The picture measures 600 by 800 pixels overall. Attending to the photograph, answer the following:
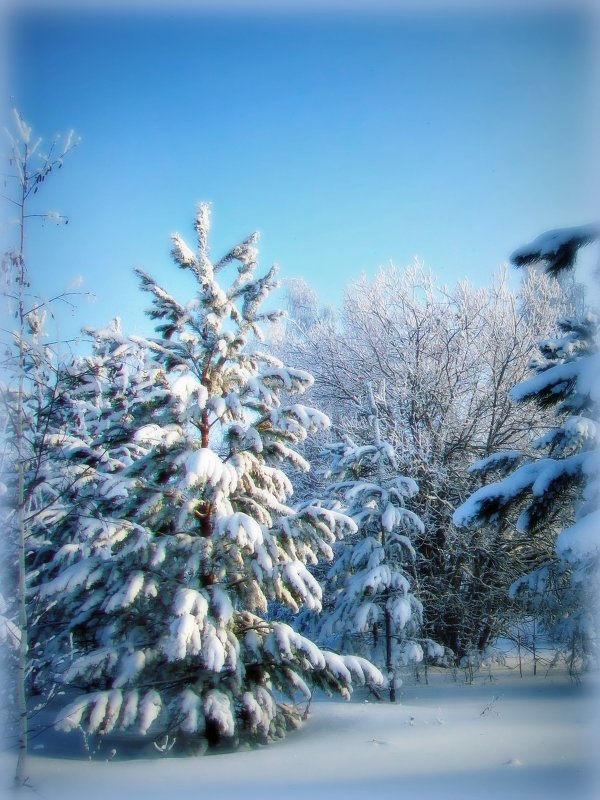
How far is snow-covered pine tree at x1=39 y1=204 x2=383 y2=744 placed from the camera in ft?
22.1

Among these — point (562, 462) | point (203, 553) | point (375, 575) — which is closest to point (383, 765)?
point (203, 553)

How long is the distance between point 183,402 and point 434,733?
5508 millimetres

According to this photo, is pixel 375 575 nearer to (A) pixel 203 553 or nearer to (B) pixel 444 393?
(A) pixel 203 553

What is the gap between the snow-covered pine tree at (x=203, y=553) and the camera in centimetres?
674

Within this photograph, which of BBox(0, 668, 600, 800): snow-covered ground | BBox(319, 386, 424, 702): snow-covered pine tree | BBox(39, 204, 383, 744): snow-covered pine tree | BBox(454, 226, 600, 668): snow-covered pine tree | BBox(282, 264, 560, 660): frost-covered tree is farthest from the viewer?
BBox(282, 264, 560, 660): frost-covered tree

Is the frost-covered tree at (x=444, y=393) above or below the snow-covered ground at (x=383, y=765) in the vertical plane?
above

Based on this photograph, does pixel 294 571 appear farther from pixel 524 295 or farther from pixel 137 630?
pixel 524 295

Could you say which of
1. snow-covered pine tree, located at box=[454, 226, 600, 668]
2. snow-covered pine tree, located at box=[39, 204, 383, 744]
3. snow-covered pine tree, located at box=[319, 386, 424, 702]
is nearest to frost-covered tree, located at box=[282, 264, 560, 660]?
snow-covered pine tree, located at box=[319, 386, 424, 702]

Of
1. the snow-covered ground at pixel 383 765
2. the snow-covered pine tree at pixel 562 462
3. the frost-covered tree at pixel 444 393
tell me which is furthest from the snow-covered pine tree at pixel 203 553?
the frost-covered tree at pixel 444 393

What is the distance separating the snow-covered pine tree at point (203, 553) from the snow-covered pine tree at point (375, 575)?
309 centimetres

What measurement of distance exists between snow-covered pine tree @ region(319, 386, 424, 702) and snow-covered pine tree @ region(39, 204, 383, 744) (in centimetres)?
309

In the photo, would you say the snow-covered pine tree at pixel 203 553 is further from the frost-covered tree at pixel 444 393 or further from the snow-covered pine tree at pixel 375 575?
the frost-covered tree at pixel 444 393

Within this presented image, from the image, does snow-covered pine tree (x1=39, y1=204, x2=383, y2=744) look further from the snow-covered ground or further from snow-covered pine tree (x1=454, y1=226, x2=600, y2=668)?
snow-covered pine tree (x1=454, y1=226, x2=600, y2=668)

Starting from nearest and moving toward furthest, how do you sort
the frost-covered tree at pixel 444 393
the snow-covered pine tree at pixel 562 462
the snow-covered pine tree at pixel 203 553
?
the snow-covered pine tree at pixel 562 462
the snow-covered pine tree at pixel 203 553
the frost-covered tree at pixel 444 393
